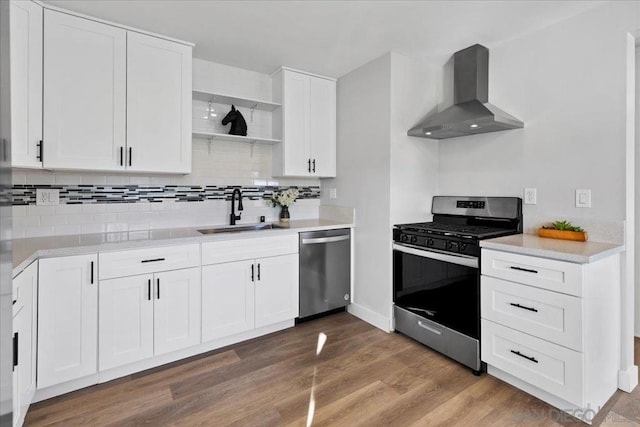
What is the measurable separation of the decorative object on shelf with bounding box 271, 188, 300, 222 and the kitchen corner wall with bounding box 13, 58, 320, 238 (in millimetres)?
110

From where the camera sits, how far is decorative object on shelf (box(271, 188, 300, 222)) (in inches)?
129

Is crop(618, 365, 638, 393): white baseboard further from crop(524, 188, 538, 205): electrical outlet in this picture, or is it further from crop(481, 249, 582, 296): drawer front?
crop(524, 188, 538, 205): electrical outlet

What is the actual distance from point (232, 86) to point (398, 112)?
160 centimetres

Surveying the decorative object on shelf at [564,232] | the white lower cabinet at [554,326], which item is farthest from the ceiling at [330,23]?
the white lower cabinet at [554,326]

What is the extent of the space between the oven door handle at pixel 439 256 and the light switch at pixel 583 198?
79 centimetres

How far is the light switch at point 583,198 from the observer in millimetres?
2131

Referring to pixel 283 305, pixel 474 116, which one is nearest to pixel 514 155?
pixel 474 116

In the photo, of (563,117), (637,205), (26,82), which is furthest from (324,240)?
(637,205)

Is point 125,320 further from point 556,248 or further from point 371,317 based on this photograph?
point 556,248

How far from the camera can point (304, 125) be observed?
322 centimetres

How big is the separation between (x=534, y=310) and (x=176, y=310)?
2.31 metres

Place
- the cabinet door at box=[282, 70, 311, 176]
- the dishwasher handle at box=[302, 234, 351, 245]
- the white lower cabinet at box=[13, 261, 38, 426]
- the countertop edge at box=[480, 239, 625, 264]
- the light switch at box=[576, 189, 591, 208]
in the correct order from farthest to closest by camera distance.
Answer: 1. the cabinet door at box=[282, 70, 311, 176]
2. the dishwasher handle at box=[302, 234, 351, 245]
3. the light switch at box=[576, 189, 591, 208]
4. the countertop edge at box=[480, 239, 625, 264]
5. the white lower cabinet at box=[13, 261, 38, 426]

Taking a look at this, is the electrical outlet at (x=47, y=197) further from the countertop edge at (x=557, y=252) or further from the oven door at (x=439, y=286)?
the countertop edge at (x=557, y=252)

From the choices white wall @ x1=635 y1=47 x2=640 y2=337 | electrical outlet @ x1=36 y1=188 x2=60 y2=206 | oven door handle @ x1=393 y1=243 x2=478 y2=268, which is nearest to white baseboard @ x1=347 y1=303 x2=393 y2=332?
oven door handle @ x1=393 y1=243 x2=478 y2=268
